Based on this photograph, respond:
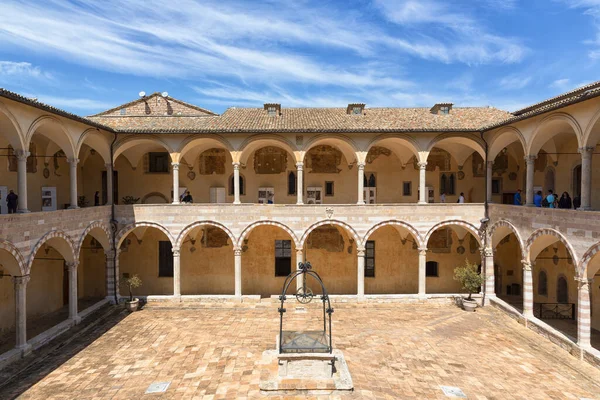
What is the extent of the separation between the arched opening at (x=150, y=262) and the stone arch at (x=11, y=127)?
379 inches

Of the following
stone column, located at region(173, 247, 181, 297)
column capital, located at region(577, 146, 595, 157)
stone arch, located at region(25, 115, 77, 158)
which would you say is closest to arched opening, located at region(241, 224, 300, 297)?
stone column, located at region(173, 247, 181, 297)

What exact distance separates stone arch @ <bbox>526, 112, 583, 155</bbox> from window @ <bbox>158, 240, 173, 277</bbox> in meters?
18.9

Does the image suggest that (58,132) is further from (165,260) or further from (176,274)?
(165,260)

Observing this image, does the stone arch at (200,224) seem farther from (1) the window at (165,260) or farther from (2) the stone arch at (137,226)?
(1) the window at (165,260)

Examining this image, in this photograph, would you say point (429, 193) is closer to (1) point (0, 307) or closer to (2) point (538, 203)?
(2) point (538, 203)

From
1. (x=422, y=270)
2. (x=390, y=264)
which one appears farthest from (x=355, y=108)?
(x=422, y=270)

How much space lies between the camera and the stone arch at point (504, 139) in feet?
53.5

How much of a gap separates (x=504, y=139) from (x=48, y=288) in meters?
23.0

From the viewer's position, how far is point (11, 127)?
1227 centimetres

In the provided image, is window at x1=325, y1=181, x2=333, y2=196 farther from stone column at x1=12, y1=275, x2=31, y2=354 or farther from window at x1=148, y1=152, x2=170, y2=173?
stone column at x1=12, y1=275, x2=31, y2=354

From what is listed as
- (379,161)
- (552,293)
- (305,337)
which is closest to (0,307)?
(305,337)

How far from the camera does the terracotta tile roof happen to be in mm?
18172

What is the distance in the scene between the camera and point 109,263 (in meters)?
18.7

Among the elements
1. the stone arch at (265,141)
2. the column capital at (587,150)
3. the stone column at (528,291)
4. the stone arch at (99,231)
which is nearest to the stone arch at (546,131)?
the column capital at (587,150)
